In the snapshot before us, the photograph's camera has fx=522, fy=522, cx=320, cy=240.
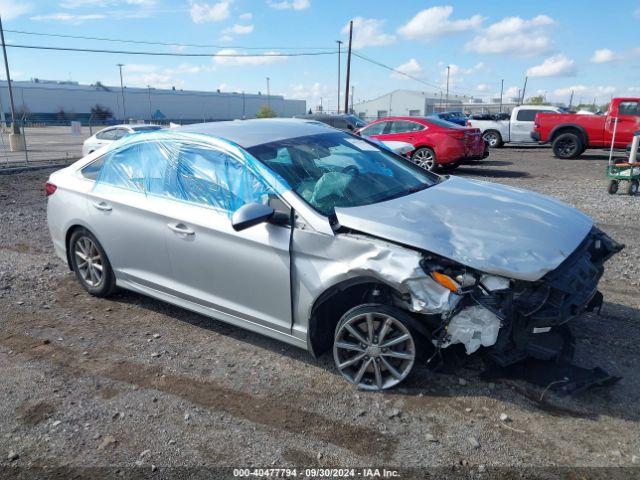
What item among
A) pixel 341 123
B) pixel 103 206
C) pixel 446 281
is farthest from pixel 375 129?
pixel 446 281

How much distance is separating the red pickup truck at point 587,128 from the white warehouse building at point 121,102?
4813 cm

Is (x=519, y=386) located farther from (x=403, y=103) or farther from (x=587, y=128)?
(x=403, y=103)

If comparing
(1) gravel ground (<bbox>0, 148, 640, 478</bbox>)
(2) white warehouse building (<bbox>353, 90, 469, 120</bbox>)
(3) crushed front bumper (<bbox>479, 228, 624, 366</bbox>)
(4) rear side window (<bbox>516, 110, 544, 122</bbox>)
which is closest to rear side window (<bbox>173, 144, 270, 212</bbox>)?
(1) gravel ground (<bbox>0, 148, 640, 478</bbox>)

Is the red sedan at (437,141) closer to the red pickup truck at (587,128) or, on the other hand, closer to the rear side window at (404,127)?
the rear side window at (404,127)

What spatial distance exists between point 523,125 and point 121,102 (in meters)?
61.8

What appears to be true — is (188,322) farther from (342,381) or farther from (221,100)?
(221,100)

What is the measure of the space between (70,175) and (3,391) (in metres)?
2.23

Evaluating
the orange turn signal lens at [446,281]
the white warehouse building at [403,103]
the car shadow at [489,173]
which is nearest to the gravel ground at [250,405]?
the orange turn signal lens at [446,281]

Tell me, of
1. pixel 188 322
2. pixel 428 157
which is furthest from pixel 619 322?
pixel 428 157

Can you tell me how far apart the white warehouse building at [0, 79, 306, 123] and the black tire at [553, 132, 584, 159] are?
4847 cm

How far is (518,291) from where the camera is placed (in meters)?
3.00

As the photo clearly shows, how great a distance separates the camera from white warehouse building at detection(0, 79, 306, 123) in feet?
Answer: 204

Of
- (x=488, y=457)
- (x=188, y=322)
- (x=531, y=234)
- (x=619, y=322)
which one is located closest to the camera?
(x=488, y=457)

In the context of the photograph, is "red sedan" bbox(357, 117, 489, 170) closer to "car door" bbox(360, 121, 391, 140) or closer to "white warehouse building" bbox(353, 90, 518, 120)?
"car door" bbox(360, 121, 391, 140)
